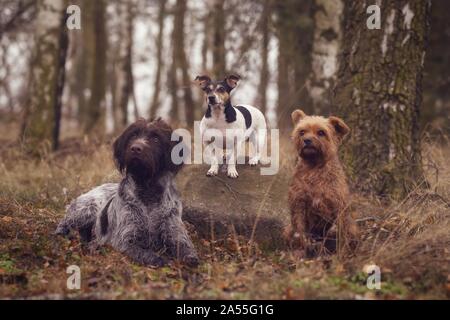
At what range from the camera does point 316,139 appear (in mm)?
6062

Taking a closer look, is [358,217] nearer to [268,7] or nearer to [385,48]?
[385,48]

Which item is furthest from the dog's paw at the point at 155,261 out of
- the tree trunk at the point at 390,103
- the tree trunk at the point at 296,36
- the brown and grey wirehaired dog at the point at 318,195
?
the tree trunk at the point at 296,36

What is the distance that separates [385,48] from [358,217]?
8.06ft

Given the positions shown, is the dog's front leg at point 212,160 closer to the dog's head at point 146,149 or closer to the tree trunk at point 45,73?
the dog's head at point 146,149

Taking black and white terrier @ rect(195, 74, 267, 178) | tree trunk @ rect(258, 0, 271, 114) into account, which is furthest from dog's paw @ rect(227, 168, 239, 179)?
tree trunk @ rect(258, 0, 271, 114)

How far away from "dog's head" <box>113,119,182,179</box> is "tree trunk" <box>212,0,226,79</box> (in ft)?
29.0

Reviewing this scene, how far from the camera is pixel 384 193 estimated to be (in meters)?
8.16

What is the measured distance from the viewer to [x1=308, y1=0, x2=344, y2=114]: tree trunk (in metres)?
12.2

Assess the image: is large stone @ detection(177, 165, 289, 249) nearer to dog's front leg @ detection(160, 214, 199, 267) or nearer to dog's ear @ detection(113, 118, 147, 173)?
dog's front leg @ detection(160, 214, 199, 267)

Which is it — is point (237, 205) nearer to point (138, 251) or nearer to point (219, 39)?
A: point (138, 251)

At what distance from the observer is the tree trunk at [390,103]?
8.20 meters

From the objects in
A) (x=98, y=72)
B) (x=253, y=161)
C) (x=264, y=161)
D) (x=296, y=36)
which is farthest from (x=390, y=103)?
(x=98, y=72)

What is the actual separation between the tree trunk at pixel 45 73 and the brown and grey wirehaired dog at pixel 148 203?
18.4ft
